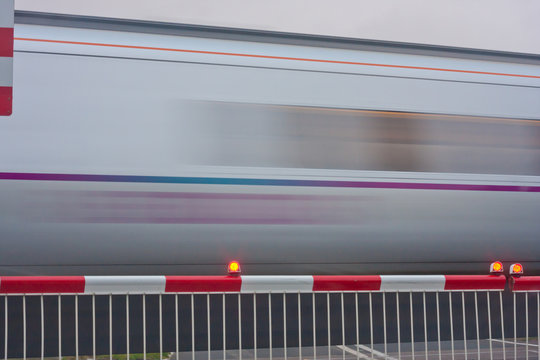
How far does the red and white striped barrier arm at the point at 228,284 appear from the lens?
3305mm

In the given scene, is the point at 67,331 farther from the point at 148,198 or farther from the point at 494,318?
the point at 494,318

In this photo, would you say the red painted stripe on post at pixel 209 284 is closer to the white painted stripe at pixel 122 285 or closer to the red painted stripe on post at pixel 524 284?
the white painted stripe at pixel 122 285

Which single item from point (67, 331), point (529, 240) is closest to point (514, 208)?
point (529, 240)

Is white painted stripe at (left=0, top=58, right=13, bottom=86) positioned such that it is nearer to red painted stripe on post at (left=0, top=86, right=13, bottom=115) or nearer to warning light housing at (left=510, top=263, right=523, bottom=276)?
red painted stripe on post at (left=0, top=86, right=13, bottom=115)

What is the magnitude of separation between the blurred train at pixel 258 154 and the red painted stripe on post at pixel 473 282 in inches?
52.6

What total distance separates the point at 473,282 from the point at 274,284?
1.28 meters

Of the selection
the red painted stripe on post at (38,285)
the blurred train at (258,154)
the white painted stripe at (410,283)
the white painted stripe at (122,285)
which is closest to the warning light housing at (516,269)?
the white painted stripe at (410,283)

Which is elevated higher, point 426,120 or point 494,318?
point 426,120

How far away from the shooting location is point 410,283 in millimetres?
3770

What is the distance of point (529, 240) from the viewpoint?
5609 mm

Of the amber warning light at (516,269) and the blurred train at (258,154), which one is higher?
the blurred train at (258,154)

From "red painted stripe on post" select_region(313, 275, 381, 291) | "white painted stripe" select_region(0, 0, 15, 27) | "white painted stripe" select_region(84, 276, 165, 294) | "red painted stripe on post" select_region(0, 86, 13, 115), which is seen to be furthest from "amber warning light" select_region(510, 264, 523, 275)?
"white painted stripe" select_region(0, 0, 15, 27)

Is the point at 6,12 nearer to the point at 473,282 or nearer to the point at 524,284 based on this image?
the point at 473,282

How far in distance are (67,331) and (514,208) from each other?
386 centimetres
